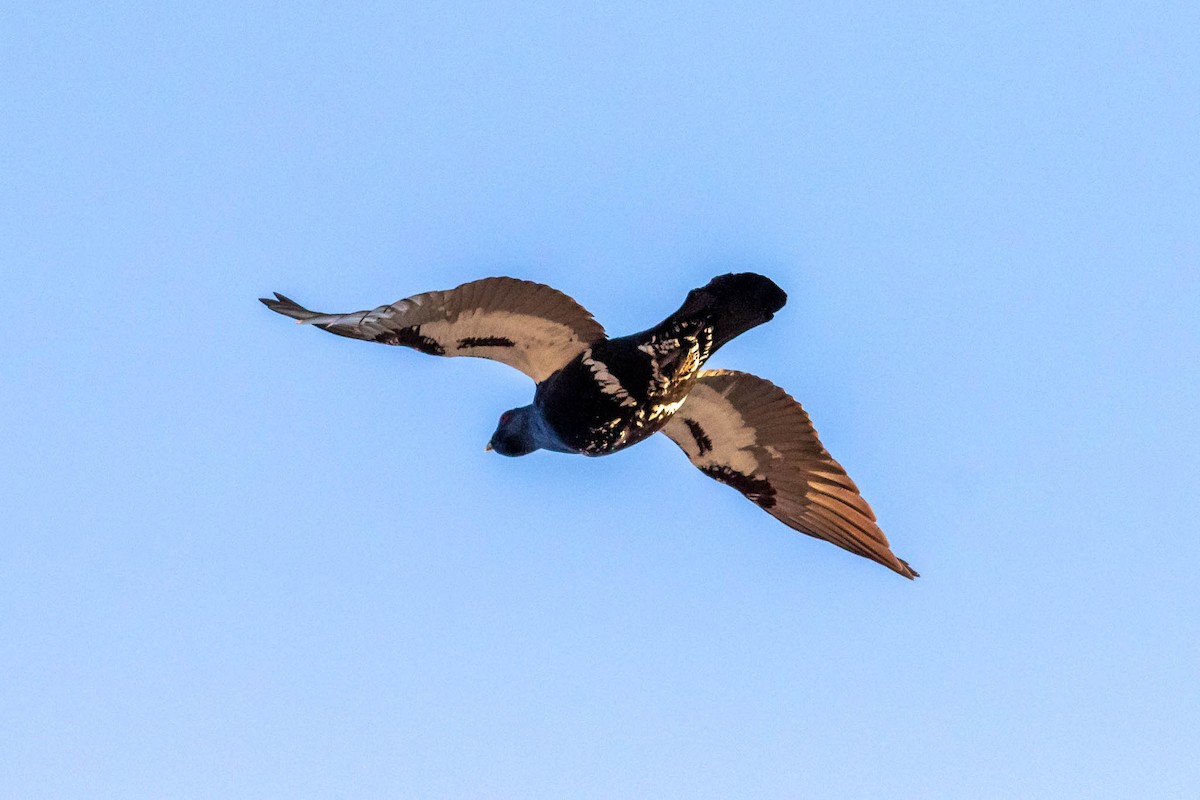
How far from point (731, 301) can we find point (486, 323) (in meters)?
1.72

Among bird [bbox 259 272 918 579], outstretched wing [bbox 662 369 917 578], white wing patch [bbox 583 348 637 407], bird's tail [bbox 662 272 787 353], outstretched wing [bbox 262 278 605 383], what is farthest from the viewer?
outstretched wing [bbox 662 369 917 578]

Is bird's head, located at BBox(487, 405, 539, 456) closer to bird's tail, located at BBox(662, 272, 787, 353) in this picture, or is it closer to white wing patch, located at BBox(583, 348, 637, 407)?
white wing patch, located at BBox(583, 348, 637, 407)

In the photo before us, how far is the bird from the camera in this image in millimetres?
8469

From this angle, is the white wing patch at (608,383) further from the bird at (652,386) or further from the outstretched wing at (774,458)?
the outstretched wing at (774,458)

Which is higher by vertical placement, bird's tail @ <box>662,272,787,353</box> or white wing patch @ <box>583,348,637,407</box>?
bird's tail @ <box>662,272,787,353</box>

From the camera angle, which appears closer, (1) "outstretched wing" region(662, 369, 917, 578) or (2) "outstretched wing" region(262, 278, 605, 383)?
(2) "outstretched wing" region(262, 278, 605, 383)

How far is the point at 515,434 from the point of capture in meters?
9.73

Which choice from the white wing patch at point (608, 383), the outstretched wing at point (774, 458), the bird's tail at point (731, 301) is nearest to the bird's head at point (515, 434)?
the white wing patch at point (608, 383)

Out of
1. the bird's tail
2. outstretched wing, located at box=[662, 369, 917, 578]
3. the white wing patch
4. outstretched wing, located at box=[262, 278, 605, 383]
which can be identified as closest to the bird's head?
outstretched wing, located at box=[262, 278, 605, 383]

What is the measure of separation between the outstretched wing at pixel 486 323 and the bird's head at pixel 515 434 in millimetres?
403

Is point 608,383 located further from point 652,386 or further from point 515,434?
point 515,434

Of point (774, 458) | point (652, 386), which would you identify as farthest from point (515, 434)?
point (774, 458)

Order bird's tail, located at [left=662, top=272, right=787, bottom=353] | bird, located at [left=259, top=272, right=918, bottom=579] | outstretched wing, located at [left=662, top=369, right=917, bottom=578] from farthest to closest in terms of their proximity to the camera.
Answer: outstretched wing, located at [left=662, top=369, right=917, bottom=578], bird's tail, located at [left=662, top=272, right=787, bottom=353], bird, located at [left=259, top=272, right=918, bottom=579]

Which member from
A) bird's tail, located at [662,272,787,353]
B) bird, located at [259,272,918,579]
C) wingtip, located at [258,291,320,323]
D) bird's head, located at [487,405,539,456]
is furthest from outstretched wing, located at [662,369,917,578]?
wingtip, located at [258,291,320,323]
